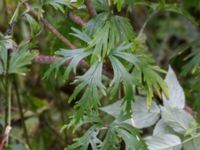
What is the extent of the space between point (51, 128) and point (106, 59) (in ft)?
1.89

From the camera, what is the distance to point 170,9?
1.17 meters

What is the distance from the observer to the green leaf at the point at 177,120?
1.05 meters

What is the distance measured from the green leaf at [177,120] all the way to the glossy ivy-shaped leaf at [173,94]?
0.03m

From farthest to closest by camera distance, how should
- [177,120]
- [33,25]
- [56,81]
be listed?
[56,81]
[177,120]
[33,25]

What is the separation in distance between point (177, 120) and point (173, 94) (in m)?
0.08

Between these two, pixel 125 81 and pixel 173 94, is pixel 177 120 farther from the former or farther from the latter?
pixel 125 81

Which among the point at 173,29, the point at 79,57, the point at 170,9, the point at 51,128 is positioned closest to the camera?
the point at 79,57

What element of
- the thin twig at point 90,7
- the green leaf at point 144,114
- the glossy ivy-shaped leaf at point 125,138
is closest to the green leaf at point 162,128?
the green leaf at point 144,114

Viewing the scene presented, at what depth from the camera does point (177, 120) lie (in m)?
1.05

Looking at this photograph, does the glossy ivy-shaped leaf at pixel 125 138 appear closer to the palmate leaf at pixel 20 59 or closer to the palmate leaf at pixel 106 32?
the palmate leaf at pixel 106 32

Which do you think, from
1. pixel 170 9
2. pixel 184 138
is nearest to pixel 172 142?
pixel 184 138

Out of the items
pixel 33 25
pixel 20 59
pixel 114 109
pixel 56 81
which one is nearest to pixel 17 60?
pixel 20 59

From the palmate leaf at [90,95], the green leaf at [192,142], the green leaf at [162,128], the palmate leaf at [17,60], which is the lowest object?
the green leaf at [192,142]

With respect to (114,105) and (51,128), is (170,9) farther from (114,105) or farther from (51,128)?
(51,128)
